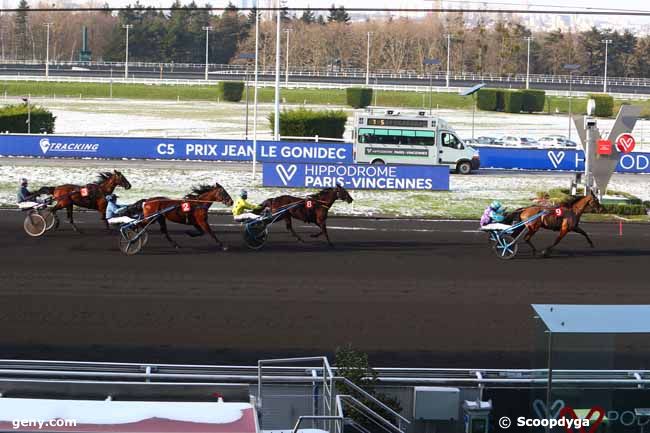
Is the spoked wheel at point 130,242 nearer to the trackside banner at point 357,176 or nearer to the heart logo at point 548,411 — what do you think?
the trackside banner at point 357,176

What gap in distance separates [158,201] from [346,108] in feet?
163

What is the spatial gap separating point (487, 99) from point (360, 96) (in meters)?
9.27

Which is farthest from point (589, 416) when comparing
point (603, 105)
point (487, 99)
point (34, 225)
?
point (487, 99)

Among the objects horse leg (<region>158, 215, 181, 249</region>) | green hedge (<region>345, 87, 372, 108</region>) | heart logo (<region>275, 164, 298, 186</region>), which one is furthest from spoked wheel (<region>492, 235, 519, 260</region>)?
green hedge (<region>345, 87, 372, 108</region>)

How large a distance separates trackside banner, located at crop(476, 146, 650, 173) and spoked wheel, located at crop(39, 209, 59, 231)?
20.5 metres

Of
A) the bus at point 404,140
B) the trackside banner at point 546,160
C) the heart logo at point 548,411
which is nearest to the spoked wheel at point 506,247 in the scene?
the heart logo at point 548,411

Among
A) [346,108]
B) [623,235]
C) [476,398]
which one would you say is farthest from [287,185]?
[346,108]

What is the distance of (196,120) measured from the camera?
5962 cm

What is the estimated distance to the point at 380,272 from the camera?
18.4m

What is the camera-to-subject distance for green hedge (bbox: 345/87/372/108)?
68.4 metres

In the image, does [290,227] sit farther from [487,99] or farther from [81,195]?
[487,99]

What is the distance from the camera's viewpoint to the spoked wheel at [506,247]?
19844 millimetres

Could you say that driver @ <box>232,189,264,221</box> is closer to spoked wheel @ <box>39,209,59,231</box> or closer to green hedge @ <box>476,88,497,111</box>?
spoked wheel @ <box>39,209,59,231</box>

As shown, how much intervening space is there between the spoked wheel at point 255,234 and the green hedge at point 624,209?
11342 mm
